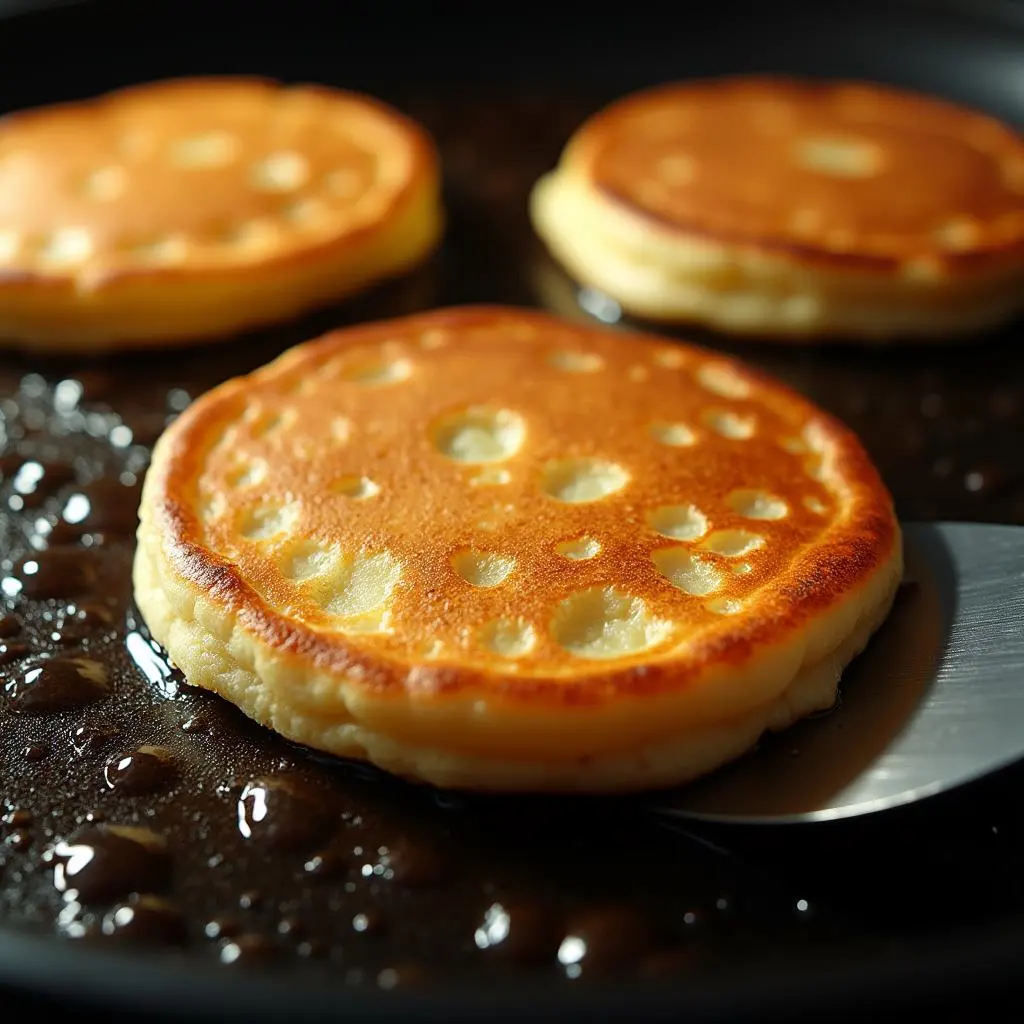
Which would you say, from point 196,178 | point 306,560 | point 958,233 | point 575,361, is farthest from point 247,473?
point 958,233

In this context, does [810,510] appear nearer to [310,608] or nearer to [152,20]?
[310,608]

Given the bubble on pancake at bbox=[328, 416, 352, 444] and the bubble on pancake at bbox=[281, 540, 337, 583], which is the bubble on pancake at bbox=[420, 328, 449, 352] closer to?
the bubble on pancake at bbox=[328, 416, 352, 444]

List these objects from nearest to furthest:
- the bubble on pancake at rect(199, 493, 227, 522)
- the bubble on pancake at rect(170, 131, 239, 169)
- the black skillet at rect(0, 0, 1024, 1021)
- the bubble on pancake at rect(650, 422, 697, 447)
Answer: the black skillet at rect(0, 0, 1024, 1021) < the bubble on pancake at rect(199, 493, 227, 522) < the bubble on pancake at rect(650, 422, 697, 447) < the bubble on pancake at rect(170, 131, 239, 169)

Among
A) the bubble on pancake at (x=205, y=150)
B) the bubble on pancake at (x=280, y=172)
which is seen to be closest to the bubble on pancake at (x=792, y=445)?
the bubble on pancake at (x=280, y=172)

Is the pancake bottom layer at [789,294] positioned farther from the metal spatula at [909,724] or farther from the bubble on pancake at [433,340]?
the metal spatula at [909,724]

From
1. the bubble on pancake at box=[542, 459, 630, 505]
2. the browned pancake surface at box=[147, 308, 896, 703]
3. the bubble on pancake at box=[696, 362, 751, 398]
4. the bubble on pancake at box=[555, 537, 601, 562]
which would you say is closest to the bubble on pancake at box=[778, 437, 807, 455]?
the browned pancake surface at box=[147, 308, 896, 703]

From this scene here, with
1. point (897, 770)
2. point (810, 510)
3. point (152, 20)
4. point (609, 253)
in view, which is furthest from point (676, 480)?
point (152, 20)
